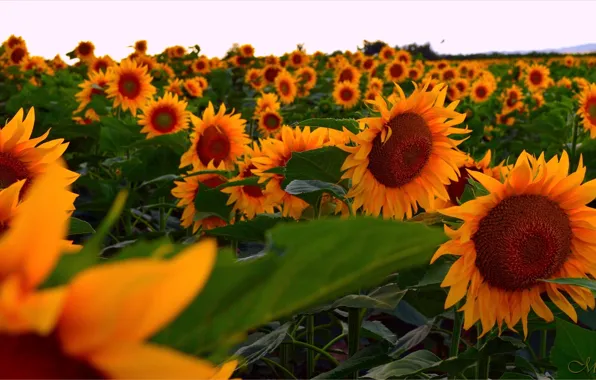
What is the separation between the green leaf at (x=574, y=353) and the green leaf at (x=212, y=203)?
5.49ft

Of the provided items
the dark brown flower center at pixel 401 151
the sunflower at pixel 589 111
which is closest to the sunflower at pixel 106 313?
the dark brown flower center at pixel 401 151

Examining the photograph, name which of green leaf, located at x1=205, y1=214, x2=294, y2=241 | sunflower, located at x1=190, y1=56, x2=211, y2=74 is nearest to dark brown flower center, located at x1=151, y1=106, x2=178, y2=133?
green leaf, located at x1=205, y1=214, x2=294, y2=241

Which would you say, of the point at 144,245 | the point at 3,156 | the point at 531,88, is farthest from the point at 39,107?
the point at 531,88

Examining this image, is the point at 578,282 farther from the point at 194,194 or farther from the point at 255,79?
the point at 255,79

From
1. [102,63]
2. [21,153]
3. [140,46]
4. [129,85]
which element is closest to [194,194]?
[21,153]

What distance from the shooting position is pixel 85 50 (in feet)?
32.1

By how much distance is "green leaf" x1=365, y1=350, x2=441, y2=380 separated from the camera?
62.4 inches

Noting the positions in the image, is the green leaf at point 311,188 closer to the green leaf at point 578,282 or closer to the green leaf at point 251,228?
the green leaf at point 251,228

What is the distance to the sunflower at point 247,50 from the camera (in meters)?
13.1

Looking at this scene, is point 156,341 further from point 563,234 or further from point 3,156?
point 563,234

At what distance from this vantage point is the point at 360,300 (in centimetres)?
173

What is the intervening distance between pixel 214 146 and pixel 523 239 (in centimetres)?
218

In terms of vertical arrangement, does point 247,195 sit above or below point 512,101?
above

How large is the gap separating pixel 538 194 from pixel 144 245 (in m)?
1.48
